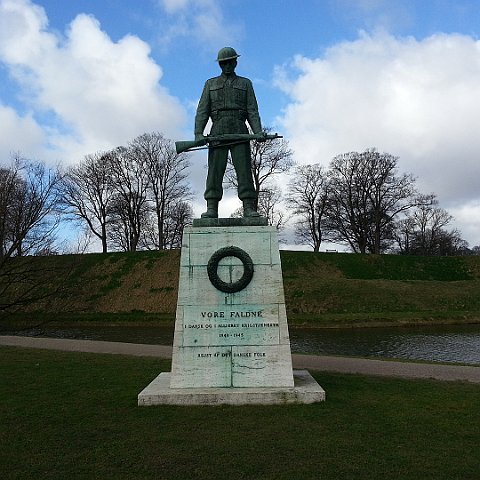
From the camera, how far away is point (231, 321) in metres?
7.13

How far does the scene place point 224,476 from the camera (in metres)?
4.25

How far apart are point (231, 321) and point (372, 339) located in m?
13.1

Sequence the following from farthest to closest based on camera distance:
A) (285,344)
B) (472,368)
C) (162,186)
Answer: (162,186), (472,368), (285,344)

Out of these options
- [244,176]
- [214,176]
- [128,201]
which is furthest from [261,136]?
[128,201]

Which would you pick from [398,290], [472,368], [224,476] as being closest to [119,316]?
[398,290]

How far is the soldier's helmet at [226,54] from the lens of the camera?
26.3ft

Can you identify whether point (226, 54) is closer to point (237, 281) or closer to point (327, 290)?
point (237, 281)

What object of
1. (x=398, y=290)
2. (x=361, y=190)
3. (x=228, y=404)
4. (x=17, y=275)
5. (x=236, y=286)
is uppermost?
(x=361, y=190)

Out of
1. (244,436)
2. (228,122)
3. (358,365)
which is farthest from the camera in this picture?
(358,365)

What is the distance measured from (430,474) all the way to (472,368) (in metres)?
7.45

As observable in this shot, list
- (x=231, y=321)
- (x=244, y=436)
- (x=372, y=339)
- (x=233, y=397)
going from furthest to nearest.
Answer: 1. (x=372, y=339)
2. (x=231, y=321)
3. (x=233, y=397)
4. (x=244, y=436)

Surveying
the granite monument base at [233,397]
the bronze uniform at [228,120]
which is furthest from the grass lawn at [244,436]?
the bronze uniform at [228,120]

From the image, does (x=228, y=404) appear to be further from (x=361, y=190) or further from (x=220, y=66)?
(x=361, y=190)

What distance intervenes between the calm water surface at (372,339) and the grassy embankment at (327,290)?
1.47m
